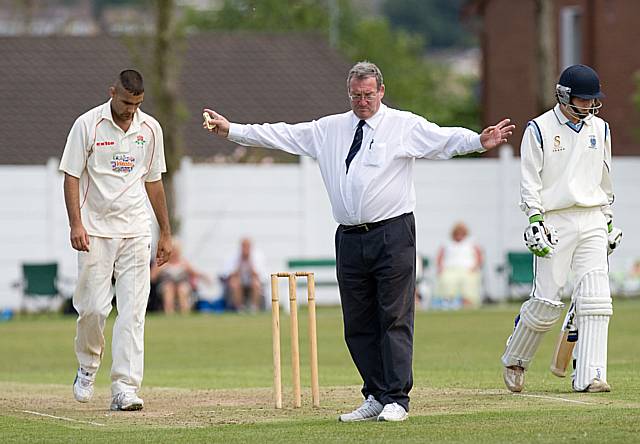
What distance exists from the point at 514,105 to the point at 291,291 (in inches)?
1135

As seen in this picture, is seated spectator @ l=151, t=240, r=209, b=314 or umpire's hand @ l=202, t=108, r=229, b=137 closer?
umpire's hand @ l=202, t=108, r=229, b=137

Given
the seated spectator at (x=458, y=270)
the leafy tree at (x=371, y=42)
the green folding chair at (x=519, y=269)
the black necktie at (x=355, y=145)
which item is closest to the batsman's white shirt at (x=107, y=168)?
the black necktie at (x=355, y=145)

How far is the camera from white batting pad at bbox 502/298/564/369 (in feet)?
33.2

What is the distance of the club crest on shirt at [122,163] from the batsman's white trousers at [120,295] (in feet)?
1.53

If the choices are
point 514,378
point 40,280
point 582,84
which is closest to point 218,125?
point 582,84

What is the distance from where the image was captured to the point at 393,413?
Answer: 8.89 meters

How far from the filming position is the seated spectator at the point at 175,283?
2336cm

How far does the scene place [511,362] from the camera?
10.2 m

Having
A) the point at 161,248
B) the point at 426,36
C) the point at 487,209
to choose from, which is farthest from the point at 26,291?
the point at 426,36

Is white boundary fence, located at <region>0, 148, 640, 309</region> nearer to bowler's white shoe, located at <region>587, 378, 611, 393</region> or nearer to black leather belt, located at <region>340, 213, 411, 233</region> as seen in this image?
bowler's white shoe, located at <region>587, 378, 611, 393</region>

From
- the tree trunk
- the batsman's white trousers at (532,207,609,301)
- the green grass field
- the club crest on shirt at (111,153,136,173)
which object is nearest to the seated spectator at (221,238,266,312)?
the green grass field

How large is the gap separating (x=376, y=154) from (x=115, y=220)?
2.07 meters

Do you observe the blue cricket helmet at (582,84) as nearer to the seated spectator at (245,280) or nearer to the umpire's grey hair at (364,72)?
the umpire's grey hair at (364,72)

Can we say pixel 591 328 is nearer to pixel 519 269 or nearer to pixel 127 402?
pixel 127 402
